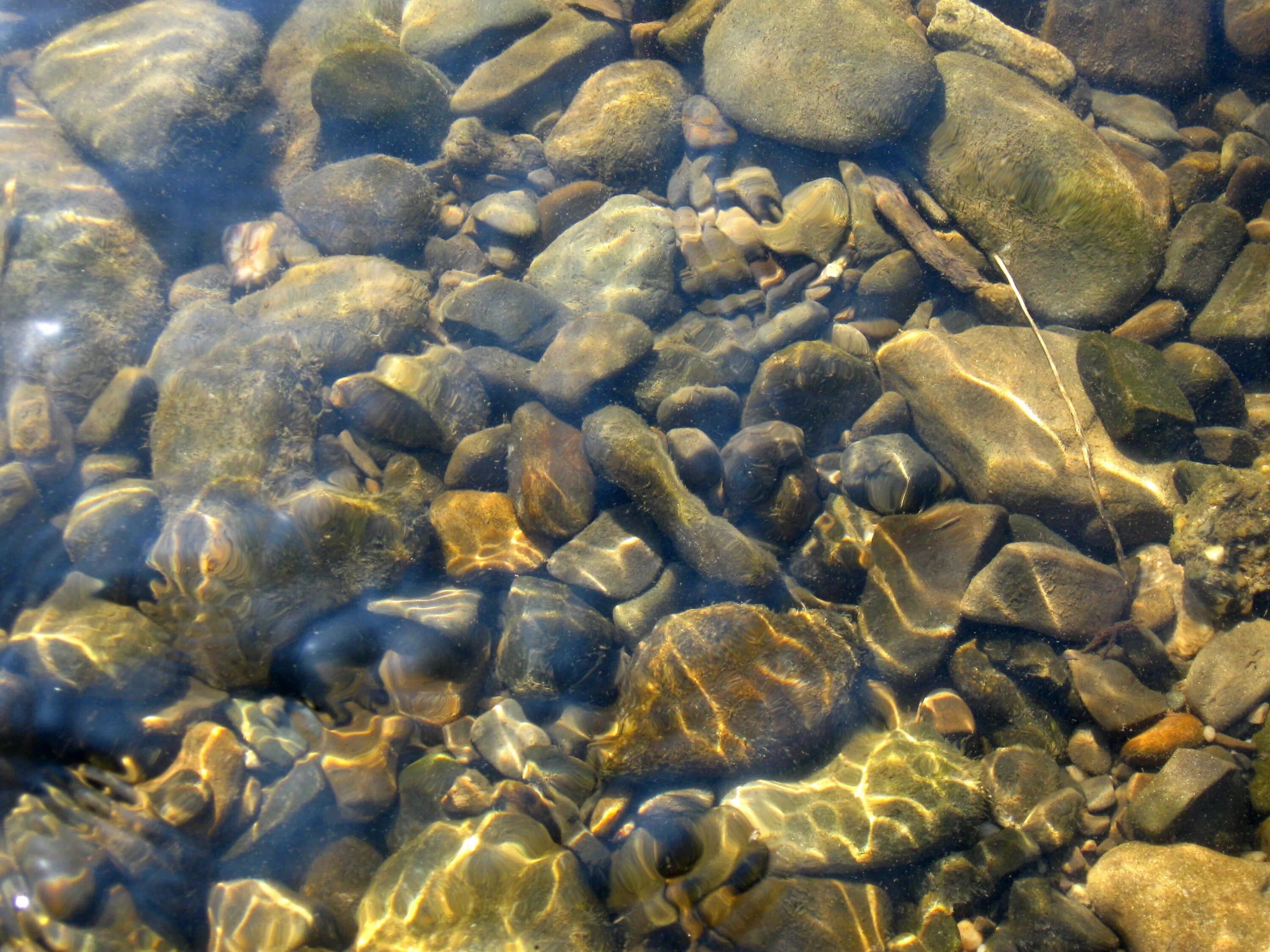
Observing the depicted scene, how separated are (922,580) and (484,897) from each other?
2.59m

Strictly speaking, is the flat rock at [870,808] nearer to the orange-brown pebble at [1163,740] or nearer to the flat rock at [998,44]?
the orange-brown pebble at [1163,740]

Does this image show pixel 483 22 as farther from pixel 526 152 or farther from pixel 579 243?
pixel 579 243

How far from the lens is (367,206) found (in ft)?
16.3

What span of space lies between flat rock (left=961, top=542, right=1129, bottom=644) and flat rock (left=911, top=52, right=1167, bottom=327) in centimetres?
174

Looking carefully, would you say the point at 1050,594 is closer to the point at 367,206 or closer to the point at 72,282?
the point at 367,206

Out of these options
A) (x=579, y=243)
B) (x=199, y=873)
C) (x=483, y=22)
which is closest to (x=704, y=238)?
(x=579, y=243)

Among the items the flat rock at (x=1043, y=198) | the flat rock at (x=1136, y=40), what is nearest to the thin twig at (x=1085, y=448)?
the flat rock at (x=1043, y=198)

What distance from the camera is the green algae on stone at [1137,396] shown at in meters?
3.58

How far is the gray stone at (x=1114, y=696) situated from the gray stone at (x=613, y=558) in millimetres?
2158

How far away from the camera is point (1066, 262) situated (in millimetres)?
4258

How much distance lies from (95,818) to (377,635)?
4.69ft

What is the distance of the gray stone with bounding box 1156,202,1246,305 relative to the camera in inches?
164

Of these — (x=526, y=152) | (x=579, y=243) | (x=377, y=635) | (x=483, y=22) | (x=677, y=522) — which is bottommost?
(x=377, y=635)

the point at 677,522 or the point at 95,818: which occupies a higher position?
the point at 677,522
